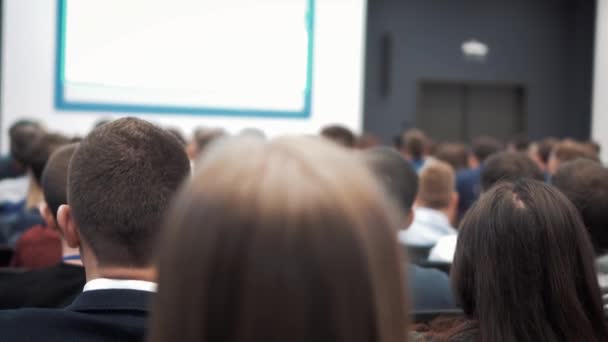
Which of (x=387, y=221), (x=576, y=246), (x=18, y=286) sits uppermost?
(x=387, y=221)

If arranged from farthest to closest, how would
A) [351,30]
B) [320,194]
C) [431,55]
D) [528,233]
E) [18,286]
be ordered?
[431,55]
[351,30]
[18,286]
[528,233]
[320,194]

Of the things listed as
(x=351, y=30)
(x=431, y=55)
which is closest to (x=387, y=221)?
(x=351, y=30)

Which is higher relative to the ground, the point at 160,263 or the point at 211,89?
the point at 211,89

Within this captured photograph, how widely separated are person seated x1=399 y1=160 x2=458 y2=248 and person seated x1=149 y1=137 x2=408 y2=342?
2672 mm

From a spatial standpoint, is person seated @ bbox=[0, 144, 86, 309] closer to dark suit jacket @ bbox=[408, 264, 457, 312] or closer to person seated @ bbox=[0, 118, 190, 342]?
person seated @ bbox=[0, 118, 190, 342]

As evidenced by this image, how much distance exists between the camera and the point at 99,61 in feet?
30.8

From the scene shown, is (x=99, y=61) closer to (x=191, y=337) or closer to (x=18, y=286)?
(x=18, y=286)

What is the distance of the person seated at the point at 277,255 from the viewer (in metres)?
0.70

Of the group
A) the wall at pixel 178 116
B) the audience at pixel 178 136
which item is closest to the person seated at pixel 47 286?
the audience at pixel 178 136

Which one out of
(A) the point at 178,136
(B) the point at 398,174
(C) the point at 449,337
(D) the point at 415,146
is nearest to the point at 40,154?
(A) the point at 178,136

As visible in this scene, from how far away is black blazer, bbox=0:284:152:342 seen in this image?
132 cm

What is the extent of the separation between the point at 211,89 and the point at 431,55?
11.8 ft

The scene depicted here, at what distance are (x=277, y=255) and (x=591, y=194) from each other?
73.1 inches

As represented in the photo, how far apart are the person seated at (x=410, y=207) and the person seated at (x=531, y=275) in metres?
0.79
